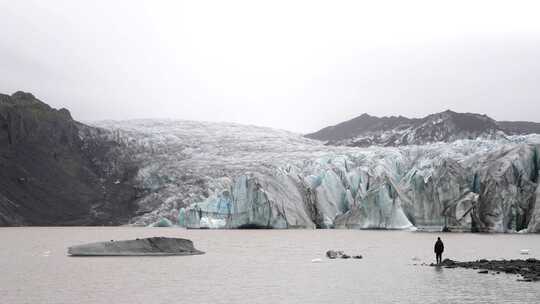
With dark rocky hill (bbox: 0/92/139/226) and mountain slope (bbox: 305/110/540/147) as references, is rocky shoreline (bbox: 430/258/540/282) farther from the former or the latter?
mountain slope (bbox: 305/110/540/147)

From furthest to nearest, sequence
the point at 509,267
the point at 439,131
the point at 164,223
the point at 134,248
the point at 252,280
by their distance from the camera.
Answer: the point at 439,131, the point at 164,223, the point at 134,248, the point at 509,267, the point at 252,280

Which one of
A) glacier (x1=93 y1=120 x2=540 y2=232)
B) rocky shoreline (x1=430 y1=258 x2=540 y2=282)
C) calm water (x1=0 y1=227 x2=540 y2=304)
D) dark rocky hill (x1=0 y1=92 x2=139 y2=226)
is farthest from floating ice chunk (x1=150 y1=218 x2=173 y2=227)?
rocky shoreline (x1=430 y1=258 x2=540 y2=282)

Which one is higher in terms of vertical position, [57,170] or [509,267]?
[57,170]

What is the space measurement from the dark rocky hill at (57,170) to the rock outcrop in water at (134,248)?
179 ft

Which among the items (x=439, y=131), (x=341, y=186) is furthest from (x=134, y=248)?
(x=439, y=131)

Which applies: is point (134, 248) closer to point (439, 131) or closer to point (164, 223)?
point (164, 223)

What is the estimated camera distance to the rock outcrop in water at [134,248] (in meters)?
30.9

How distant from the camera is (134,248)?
3139cm

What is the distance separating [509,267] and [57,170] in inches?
3129

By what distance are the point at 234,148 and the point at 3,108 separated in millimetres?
32166

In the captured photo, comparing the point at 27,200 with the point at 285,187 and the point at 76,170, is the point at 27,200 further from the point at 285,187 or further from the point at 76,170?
the point at 285,187

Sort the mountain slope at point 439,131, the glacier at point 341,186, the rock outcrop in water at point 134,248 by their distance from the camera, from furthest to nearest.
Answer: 1. the mountain slope at point 439,131
2. the glacier at point 341,186
3. the rock outcrop in water at point 134,248

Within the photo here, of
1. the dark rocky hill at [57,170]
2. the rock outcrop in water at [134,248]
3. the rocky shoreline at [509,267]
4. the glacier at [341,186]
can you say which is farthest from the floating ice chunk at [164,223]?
the rocky shoreline at [509,267]

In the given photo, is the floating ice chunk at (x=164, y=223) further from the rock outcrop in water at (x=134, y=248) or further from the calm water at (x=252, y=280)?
the rock outcrop in water at (x=134, y=248)
